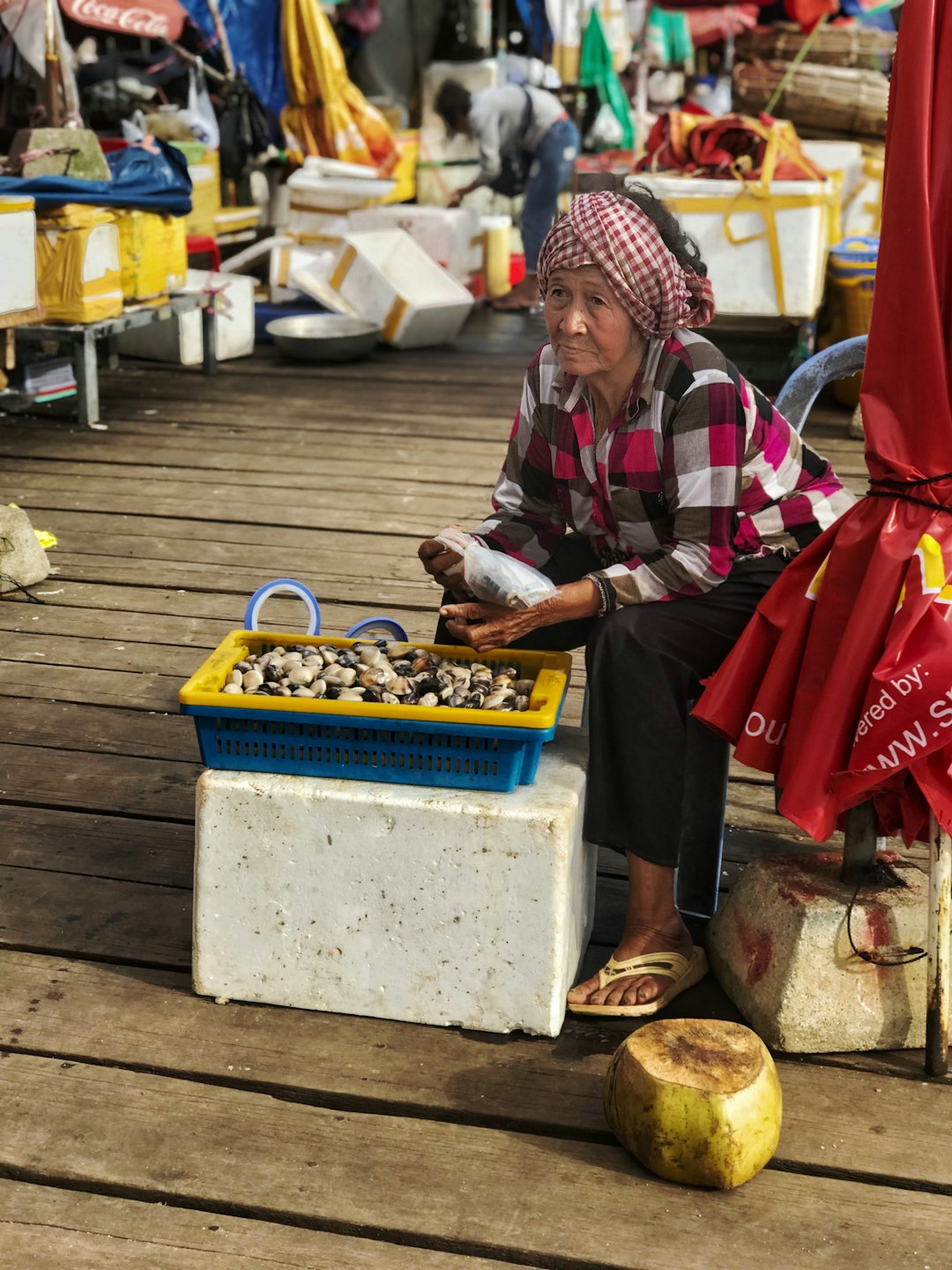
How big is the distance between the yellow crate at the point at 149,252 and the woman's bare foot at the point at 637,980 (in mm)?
4320

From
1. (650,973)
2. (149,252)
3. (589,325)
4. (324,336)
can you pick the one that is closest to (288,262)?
(324,336)

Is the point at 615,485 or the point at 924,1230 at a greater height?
the point at 615,485

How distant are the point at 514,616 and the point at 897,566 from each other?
0.61 meters

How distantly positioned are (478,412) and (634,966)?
441cm

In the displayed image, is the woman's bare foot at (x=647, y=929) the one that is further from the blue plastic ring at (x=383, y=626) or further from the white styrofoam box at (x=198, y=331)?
the white styrofoam box at (x=198, y=331)

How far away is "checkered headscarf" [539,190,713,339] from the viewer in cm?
217

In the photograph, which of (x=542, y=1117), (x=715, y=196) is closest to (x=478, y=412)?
(x=715, y=196)

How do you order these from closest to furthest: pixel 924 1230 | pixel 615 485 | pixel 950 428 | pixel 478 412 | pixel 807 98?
1. pixel 924 1230
2. pixel 950 428
3. pixel 615 485
4. pixel 478 412
5. pixel 807 98

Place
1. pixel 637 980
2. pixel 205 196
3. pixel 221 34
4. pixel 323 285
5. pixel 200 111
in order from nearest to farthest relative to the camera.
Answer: pixel 637 980, pixel 323 285, pixel 205 196, pixel 200 111, pixel 221 34

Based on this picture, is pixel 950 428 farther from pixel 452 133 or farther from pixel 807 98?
pixel 452 133

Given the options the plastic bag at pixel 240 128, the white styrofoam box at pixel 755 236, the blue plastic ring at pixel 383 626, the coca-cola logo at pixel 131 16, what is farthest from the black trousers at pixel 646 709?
the plastic bag at pixel 240 128

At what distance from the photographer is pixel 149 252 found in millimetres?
5957

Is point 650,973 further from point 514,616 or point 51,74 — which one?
point 51,74

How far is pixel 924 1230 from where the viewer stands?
1.78 metres
